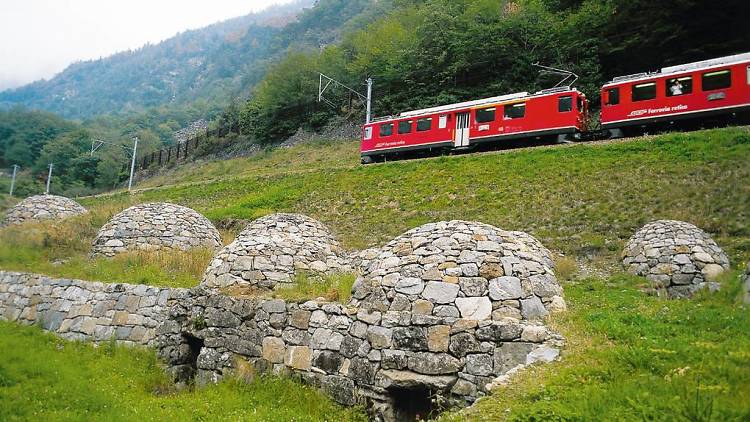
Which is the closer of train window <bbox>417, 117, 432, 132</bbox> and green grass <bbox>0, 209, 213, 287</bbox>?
green grass <bbox>0, 209, 213, 287</bbox>

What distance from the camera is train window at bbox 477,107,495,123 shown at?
2275 centimetres

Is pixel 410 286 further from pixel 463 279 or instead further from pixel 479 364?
pixel 479 364

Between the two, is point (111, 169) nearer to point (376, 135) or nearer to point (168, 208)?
point (376, 135)

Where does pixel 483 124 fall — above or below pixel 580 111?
below

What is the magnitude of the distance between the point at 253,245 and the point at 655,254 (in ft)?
31.8

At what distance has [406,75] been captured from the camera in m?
41.2

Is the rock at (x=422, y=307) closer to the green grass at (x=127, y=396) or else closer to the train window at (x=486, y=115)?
the green grass at (x=127, y=396)

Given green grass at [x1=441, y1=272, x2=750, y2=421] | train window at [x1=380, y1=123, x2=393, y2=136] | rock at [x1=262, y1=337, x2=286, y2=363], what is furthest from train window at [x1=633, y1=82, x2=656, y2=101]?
rock at [x1=262, y1=337, x2=286, y2=363]

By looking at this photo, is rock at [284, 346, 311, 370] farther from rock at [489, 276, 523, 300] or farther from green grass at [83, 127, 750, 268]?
green grass at [83, 127, 750, 268]

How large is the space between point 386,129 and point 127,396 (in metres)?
20.6

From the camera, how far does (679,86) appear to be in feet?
61.6

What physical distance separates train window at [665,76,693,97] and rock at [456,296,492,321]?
658 inches

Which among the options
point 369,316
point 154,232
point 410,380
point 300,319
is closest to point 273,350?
point 300,319

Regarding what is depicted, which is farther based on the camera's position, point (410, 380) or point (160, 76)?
point (160, 76)
